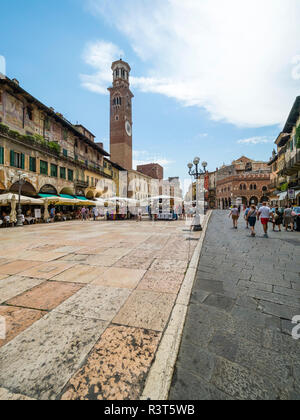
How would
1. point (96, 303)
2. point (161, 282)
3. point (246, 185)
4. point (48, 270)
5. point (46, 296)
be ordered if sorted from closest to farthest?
point (96, 303) → point (46, 296) → point (161, 282) → point (48, 270) → point (246, 185)

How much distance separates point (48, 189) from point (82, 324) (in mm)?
21624

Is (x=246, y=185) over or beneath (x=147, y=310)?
over

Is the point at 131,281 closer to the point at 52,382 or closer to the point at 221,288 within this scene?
the point at 221,288

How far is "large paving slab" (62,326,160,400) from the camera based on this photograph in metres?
1.39

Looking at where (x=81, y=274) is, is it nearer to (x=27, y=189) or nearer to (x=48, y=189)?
(x=27, y=189)

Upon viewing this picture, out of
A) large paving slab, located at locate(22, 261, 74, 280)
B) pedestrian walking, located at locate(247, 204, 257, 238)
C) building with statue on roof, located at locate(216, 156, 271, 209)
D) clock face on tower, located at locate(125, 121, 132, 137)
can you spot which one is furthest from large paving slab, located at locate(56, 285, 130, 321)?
clock face on tower, located at locate(125, 121, 132, 137)

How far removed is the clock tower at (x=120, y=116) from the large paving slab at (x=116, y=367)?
49218 millimetres

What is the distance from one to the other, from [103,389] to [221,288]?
2414mm

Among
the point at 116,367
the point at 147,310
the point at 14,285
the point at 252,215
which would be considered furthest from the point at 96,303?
the point at 252,215

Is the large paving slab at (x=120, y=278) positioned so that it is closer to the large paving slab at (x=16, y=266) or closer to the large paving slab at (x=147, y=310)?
the large paving slab at (x=147, y=310)

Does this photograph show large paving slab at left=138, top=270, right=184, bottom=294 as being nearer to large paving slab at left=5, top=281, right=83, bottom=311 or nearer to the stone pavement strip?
the stone pavement strip

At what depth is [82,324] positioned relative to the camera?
7.18 ft

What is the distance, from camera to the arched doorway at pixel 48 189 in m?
19.9

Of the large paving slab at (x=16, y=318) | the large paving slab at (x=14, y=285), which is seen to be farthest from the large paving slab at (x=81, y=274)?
the large paving slab at (x=16, y=318)
